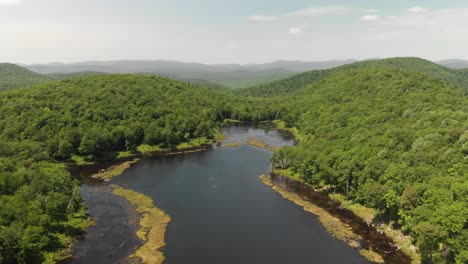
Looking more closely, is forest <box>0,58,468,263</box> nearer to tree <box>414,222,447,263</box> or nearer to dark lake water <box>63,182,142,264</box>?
tree <box>414,222,447,263</box>

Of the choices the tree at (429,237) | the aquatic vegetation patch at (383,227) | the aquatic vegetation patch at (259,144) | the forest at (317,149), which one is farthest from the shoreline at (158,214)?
the aquatic vegetation patch at (259,144)

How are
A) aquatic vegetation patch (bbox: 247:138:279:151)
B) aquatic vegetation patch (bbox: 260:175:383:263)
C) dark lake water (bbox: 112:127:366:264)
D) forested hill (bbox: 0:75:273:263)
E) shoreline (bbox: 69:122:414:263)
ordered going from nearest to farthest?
forested hill (bbox: 0:75:273:263)
aquatic vegetation patch (bbox: 260:175:383:263)
shoreline (bbox: 69:122:414:263)
dark lake water (bbox: 112:127:366:264)
aquatic vegetation patch (bbox: 247:138:279:151)

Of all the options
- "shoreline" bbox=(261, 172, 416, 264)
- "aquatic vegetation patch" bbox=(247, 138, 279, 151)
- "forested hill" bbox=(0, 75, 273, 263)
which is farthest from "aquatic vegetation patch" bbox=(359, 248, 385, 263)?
"aquatic vegetation patch" bbox=(247, 138, 279, 151)

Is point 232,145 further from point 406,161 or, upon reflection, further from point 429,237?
point 429,237

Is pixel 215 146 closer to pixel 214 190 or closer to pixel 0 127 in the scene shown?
pixel 214 190

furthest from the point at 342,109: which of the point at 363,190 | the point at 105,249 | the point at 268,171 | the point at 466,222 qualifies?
the point at 105,249

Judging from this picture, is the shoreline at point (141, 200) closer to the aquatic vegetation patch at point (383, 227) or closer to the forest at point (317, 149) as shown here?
the forest at point (317, 149)

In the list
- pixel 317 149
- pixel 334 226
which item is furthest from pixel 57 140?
pixel 334 226
